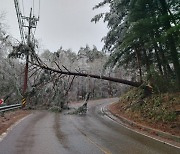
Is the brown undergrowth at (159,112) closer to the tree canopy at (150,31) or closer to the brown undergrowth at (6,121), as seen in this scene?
the tree canopy at (150,31)

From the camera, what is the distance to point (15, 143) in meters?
9.65

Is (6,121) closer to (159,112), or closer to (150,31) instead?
(159,112)

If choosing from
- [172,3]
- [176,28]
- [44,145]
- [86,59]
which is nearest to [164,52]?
[172,3]

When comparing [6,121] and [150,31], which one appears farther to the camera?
[6,121]

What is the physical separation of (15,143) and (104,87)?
62032 mm

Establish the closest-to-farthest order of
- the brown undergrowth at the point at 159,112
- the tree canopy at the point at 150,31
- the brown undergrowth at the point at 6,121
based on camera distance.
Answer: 1. the brown undergrowth at the point at 6,121
2. the brown undergrowth at the point at 159,112
3. the tree canopy at the point at 150,31

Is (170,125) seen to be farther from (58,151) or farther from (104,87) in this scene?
(104,87)

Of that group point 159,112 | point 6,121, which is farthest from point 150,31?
point 6,121

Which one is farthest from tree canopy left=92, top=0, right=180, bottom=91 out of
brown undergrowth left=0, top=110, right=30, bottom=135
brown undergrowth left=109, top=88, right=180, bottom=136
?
brown undergrowth left=0, top=110, right=30, bottom=135

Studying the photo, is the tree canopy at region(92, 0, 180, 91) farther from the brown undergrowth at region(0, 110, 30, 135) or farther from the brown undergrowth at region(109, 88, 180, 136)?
the brown undergrowth at region(0, 110, 30, 135)

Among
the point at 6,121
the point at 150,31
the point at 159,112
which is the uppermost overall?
the point at 150,31

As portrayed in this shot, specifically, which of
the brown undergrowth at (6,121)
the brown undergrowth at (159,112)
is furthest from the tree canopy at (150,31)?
the brown undergrowth at (6,121)

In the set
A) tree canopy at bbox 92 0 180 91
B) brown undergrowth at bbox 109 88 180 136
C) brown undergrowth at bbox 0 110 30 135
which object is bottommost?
brown undergrowth at bbox 0 110 30 135

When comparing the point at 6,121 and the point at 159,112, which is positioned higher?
the point at 159,112
